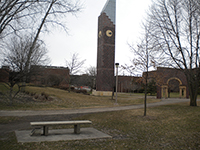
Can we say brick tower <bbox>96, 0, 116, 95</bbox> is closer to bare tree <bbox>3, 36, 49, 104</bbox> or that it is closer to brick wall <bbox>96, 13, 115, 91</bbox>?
brick wall <bbox>96, 13, 115, 91</bbox>

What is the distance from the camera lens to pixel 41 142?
542 cm

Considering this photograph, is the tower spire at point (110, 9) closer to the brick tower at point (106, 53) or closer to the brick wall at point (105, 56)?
the brick tower at point (106, 53)

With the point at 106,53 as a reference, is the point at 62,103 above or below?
below

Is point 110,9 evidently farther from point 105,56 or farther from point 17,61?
point 17,61

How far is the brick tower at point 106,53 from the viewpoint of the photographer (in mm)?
31969

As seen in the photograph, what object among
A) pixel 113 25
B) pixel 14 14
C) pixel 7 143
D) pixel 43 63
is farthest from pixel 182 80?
pixel 7 143

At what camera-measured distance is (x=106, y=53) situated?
32.2 meters

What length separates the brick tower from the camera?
31969 millimetres

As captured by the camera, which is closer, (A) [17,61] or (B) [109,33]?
(A) [17,61]

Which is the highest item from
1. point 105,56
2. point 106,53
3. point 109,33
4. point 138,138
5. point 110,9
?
point 110,9

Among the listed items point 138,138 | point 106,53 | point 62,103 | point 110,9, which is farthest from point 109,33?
point 138,138

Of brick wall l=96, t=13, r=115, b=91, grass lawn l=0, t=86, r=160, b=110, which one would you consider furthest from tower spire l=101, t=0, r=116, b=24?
grass lawn l=0, t=86, r=160, b=110

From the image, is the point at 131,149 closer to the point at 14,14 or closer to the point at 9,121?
the point at 9,121

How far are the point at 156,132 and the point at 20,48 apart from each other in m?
12.1
